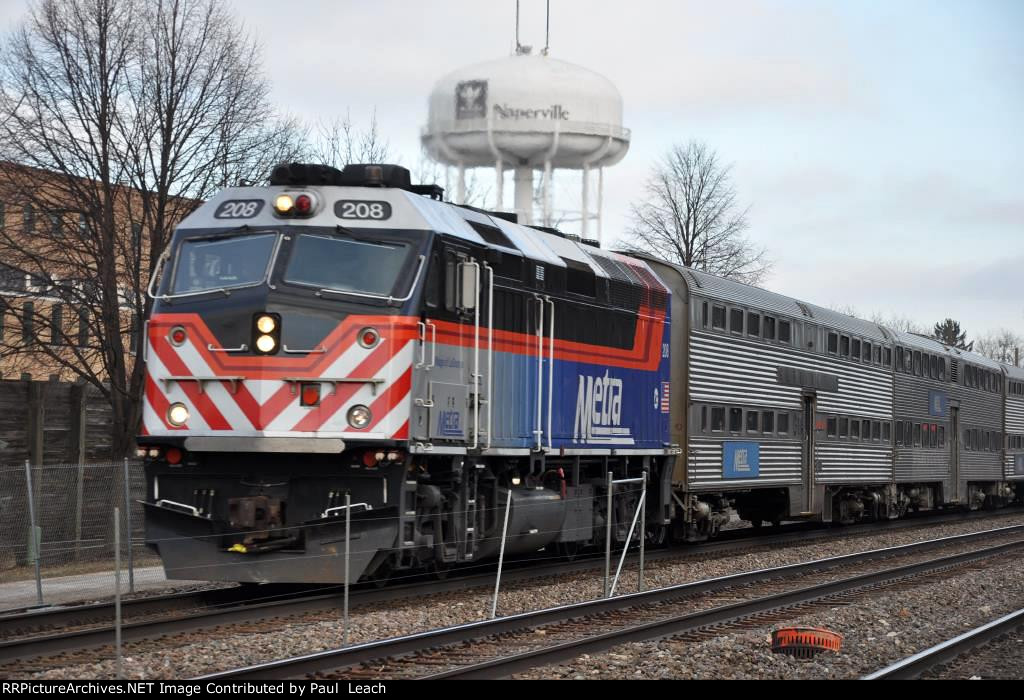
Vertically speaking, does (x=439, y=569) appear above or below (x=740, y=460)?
below

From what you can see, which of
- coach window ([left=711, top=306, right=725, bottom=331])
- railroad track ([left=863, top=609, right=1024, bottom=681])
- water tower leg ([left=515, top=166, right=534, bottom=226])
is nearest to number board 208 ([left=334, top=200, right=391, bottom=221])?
railroad track ([left=863, top=609, right=1024, bottom=681])

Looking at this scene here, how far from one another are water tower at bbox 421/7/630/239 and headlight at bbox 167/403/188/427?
3634 cm

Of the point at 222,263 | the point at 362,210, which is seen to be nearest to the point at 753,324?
the point at 362,210

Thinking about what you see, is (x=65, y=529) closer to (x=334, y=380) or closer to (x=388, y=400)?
(x=334, y=380)

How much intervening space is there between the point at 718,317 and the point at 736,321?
0.97 meters

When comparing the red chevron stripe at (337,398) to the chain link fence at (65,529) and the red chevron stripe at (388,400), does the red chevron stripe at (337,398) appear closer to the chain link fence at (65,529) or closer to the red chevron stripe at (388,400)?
the red chevron stripe at (388,400)

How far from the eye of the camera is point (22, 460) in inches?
850

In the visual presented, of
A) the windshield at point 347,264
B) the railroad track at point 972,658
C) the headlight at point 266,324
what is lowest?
the railroad track at point 972,658

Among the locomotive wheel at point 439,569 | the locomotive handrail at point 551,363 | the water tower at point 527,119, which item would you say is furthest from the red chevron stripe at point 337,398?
the water tower at point 527,119

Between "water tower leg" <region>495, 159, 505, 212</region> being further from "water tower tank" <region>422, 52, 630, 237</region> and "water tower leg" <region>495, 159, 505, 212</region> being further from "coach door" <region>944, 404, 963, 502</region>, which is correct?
"coach door" <region>944, 404, 963, 502</region>

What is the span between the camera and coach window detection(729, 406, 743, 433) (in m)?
24.3

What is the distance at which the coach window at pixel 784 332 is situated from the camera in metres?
26.5

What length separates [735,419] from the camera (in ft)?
80.3

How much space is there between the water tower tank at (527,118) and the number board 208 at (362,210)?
3527cm
